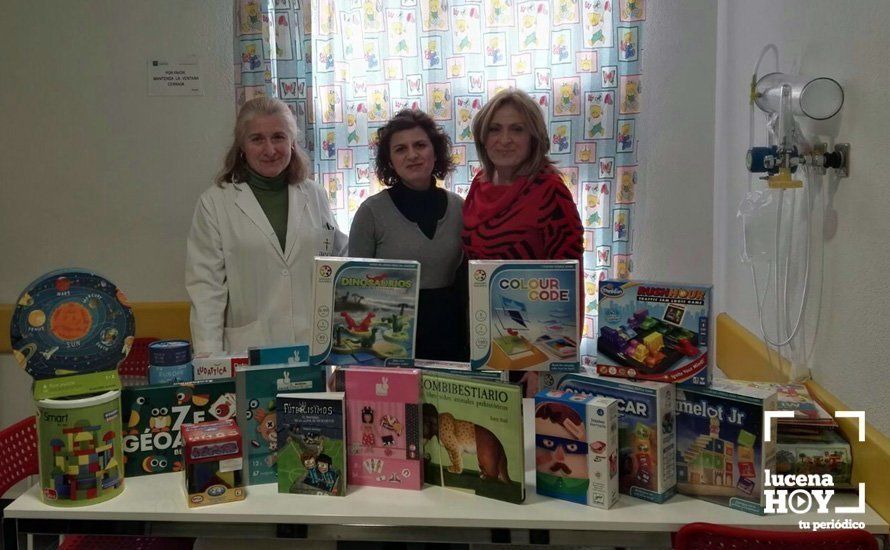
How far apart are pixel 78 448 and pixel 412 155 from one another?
1.50 metres

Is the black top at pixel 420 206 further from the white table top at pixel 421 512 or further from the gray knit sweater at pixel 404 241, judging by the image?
the white table top at pixel 421 512

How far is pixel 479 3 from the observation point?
3326 mm

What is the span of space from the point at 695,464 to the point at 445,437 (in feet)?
1.74

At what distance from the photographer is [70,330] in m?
1.60

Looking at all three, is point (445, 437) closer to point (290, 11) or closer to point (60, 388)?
point (60, 388)

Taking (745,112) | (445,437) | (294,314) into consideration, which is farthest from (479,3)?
(445,437)

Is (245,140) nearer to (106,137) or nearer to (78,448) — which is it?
(106,137)

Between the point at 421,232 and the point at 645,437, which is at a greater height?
the point at 421,232

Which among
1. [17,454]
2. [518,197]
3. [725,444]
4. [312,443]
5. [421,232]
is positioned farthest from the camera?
[421,232]

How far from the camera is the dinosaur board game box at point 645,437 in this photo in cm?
153

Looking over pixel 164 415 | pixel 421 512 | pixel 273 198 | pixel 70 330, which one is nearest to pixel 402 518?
pixel 421 512

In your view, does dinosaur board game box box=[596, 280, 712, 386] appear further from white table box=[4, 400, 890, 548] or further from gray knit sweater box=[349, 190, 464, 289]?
gray knit sweater box=[349, 190, 464, 289]
